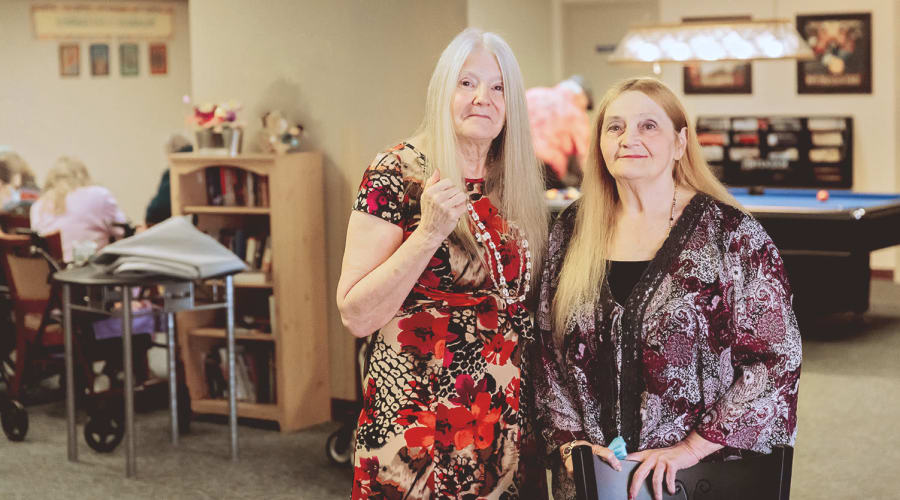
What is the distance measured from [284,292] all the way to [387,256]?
3.43 meters

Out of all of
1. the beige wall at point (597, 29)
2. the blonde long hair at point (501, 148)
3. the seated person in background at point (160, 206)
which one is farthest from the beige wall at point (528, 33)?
the blonde long hair at point (501, 148)

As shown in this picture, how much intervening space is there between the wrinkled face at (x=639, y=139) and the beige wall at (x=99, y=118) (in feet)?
30.6

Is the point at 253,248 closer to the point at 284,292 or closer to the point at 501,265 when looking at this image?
the point at 284,292

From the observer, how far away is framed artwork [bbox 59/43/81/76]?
11.0m

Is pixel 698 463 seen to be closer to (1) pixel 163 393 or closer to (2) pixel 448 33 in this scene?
(2) pixel 448 33

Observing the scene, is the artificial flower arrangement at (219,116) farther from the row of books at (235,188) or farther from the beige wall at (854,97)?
the beige wall at (854,97)

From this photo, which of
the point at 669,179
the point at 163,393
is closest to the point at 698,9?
the point at 163,393

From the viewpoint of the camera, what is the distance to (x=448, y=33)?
17.8ft

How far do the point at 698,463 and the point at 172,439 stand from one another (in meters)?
3.84

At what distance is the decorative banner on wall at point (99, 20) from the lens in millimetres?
10852

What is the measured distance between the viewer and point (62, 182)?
6863 millimetres

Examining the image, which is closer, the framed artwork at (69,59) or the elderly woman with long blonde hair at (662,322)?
the elderly woman with long blonde hair at (662,322)

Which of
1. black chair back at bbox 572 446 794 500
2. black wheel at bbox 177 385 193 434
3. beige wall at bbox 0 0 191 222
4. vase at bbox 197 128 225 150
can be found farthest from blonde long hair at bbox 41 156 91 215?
black chair back at bbox 572 446 794 500

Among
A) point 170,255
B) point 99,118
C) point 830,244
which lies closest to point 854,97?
point 830,244
